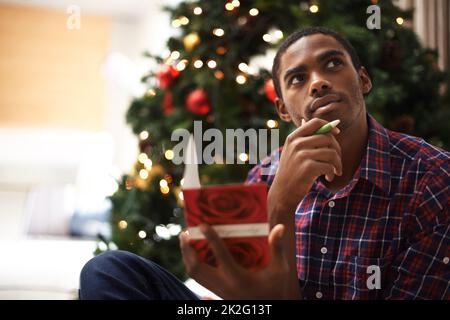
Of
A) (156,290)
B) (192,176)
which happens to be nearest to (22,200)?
(156,290)

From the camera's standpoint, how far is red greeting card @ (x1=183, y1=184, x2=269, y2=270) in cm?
41

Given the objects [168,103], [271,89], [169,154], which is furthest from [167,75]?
[271,89]

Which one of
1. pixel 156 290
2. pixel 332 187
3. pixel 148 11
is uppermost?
pixel 148 11

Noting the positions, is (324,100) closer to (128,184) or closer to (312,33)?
(312,33)

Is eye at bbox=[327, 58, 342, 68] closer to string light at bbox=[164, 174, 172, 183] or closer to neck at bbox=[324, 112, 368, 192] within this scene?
neck at bbox=[324, 112, 368, 192]

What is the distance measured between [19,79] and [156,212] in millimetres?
989

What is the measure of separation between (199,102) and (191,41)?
6.5 inches

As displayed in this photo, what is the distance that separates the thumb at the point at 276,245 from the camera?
0.42 meters

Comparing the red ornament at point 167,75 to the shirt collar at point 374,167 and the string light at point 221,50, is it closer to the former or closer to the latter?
the string light at point 221,50

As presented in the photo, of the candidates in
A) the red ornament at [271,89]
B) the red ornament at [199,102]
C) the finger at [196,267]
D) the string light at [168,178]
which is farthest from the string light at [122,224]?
the finger at [196,267]

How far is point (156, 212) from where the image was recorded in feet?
4.97

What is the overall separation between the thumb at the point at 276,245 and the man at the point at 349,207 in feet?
0.31

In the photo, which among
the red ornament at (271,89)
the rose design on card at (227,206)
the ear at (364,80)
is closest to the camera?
the rose design on card at (227,206)
